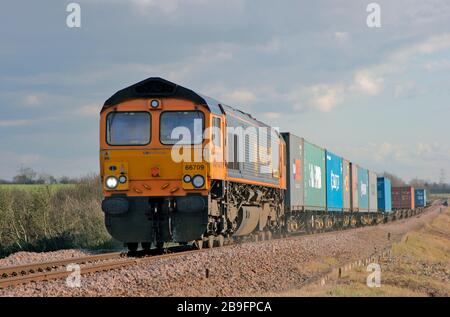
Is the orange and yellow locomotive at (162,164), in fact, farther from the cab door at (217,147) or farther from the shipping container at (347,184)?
the shipping container at (347,184)

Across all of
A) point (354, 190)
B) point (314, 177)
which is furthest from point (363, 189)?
point (314, 177)

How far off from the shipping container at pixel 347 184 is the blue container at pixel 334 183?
3.17 ft

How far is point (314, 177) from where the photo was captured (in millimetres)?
30516

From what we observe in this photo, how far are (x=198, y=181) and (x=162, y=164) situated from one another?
3.36 feet

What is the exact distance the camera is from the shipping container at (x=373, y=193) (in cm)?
4803

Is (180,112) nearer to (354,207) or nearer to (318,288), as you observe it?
(318,288)

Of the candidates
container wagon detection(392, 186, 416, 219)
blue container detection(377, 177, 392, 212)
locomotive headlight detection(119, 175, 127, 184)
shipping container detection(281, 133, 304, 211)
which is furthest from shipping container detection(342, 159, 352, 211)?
container wagon detection(392, 186, 416, 219)

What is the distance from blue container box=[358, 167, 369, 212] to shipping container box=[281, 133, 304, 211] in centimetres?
1638

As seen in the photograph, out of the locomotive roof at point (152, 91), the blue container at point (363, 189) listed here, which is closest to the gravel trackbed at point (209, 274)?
the locomotive roof at point (152, 91)

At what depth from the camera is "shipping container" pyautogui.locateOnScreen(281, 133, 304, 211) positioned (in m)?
25.5

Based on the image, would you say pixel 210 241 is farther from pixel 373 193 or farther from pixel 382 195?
pixel 382 195

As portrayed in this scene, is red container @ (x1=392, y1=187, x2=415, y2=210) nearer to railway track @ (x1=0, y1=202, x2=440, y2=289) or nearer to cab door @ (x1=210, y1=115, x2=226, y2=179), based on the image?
cab door @ (x1=210, y1=115, x2=226, y2=179)

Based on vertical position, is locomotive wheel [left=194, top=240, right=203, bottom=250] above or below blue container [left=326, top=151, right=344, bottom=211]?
below

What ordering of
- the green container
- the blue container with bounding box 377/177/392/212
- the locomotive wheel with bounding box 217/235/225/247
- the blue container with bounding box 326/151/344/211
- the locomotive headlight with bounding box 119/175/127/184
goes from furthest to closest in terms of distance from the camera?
1. the blue container with bounding box 377/177/392/212
2. the blue container with bounding box 326/151/344/211
3. the green container
4. the locomotive wheel with bounding box 217/235/225/247
5. the locomotive headlight with bounding box 119/175/127/184
